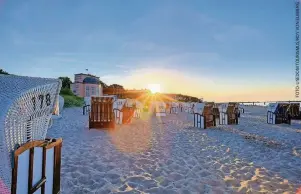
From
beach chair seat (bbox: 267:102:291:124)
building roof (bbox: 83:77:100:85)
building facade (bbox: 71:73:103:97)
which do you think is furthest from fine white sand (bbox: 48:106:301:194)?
building roof (bbox: 83:77:100:85)

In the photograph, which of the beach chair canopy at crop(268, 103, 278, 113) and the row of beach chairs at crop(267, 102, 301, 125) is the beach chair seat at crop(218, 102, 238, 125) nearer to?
the row of beach chairs at crop(267, 102, 301, 125)

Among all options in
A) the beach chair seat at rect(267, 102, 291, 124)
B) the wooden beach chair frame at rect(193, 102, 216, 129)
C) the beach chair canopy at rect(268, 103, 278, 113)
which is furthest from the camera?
the beach chair canopy at rect(268, 103, 278, 113)

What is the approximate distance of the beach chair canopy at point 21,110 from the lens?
179 cm

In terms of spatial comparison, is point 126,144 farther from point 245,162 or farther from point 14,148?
point 14,148

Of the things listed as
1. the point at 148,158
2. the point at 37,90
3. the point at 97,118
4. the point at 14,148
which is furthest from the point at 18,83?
the point at 97,118

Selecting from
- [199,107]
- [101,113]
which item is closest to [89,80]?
[101,113]

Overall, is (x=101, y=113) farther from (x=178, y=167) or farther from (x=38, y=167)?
(x=38, y=167)

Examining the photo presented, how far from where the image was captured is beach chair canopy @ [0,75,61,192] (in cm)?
179

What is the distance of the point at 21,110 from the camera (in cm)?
198

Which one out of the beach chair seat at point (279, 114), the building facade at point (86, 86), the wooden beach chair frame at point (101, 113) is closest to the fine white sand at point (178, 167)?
the wooden beach chair frame at point (101, 113)

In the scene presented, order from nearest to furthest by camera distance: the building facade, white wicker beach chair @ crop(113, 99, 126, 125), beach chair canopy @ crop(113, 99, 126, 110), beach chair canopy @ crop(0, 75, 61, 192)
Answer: beach chair canopy @ crop(0, 75, 61, 192) → white wicker beach chair @ crop(113, 99, 126, 125) → beach chair canopy @ crop(113, 99, 126, 110) → the building facade

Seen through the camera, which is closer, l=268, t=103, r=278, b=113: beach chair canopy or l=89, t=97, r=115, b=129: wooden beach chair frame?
l=89, t=97, r=115, b=129: wooden beach chair frame

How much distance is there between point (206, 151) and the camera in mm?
6289

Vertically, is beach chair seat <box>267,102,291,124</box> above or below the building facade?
below
